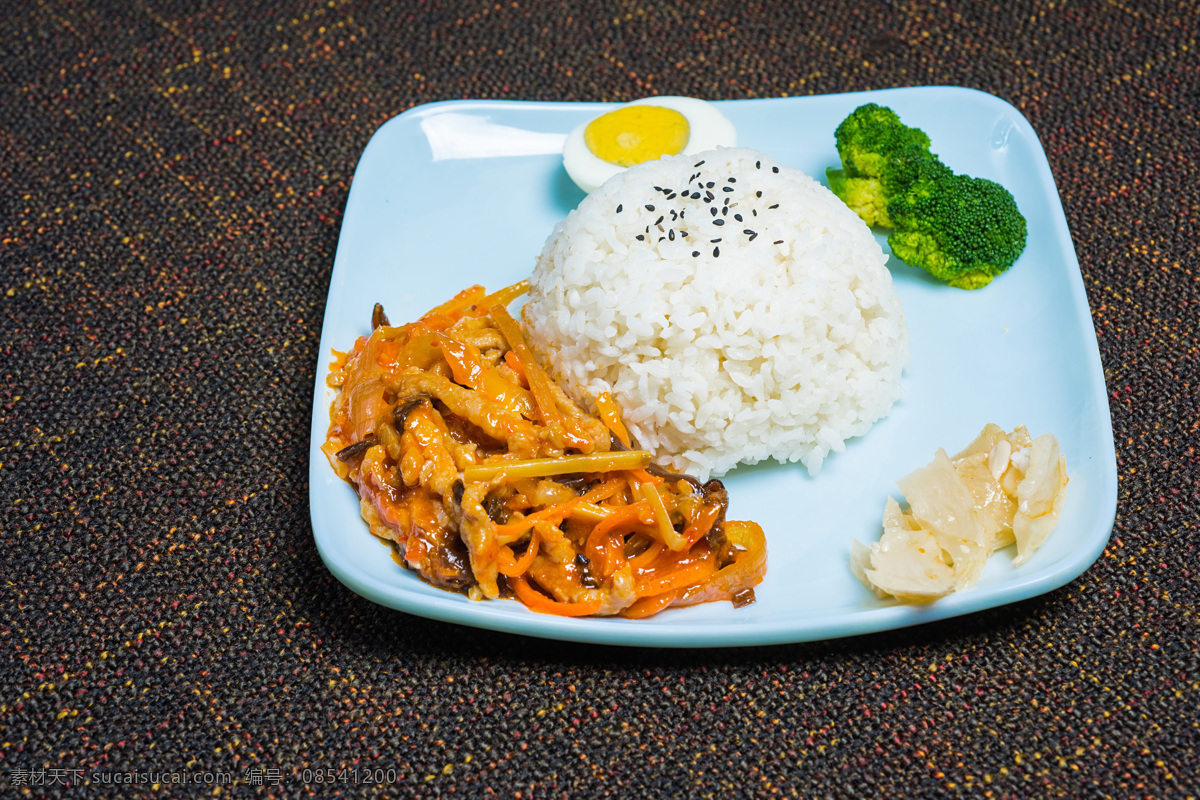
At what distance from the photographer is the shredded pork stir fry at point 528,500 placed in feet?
9.87

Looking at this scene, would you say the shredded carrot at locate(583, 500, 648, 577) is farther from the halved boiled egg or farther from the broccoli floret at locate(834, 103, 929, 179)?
the broccoli floret at locate(834, 103, 929, 179)

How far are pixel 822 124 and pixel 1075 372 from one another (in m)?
1.68

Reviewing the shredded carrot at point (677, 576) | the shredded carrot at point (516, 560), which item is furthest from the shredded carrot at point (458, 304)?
the shredded carrot at point (677, 576)

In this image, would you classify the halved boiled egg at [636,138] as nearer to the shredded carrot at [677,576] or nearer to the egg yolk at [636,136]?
the egg yolk at [636,136]

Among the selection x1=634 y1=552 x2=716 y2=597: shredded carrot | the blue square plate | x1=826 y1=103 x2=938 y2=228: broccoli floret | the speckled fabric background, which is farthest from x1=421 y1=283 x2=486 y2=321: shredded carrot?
x1=826 y1=103 x2=938 y2=228: broccoli floret

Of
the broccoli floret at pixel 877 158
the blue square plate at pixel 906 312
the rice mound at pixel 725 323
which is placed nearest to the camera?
the blue square plate at pixel 906 312

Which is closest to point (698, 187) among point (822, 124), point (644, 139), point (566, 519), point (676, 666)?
point (644, 139)

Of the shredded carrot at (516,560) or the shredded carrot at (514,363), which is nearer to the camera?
the shredded carrot at (516,560)

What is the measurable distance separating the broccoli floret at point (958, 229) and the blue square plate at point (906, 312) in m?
0.09

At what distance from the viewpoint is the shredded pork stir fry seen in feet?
9.87

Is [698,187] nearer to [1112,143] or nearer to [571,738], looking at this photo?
[571,738]

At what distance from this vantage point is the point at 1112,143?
4.82 m

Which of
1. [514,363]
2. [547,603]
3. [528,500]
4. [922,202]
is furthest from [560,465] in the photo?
[922,202]

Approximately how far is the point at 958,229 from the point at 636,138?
141 cm
